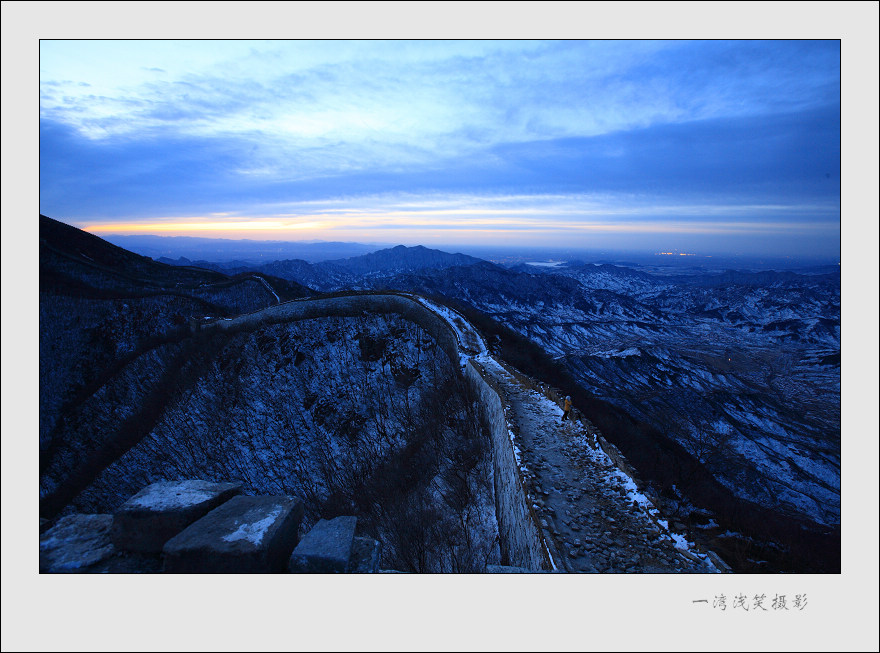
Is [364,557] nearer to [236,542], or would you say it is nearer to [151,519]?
[236,542]

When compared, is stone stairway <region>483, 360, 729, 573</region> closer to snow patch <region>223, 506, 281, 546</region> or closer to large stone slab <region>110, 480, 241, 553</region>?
snow patch <region>223, 506, 281, 546</region>

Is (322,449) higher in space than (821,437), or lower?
higher

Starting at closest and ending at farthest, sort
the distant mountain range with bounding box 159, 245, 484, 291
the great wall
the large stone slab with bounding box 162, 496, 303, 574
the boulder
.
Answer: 1. the large stone slab with bounding box 162, 496, 303, 574
2. the great wall
3. the boulder
4. the distant mountain range with bounding box 159, 245, 484, 291

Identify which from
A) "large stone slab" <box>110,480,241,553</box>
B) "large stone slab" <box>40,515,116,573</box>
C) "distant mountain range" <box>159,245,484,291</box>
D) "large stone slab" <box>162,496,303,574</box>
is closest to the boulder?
"large stone slab" <box>162,496,303,574</box>

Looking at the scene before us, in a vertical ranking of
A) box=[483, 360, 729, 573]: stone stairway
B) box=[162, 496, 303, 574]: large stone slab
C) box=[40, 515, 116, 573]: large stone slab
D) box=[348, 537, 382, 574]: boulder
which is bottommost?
box=[483, 360, 729, 573]: stone stairway

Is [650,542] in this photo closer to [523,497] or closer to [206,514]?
[523,497]

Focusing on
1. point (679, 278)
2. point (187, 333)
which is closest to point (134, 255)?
point (187, 333)

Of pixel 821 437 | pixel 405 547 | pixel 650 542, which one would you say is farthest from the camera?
pixel 821 437

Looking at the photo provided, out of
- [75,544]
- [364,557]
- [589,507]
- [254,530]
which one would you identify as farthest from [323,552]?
[589,507]
